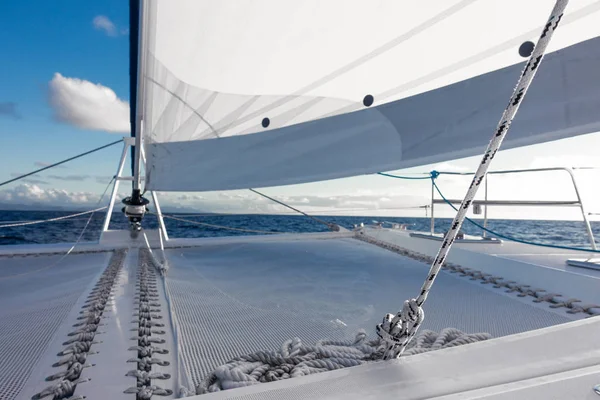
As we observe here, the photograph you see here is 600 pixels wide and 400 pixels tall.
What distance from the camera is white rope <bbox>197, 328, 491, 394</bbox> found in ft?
1.92

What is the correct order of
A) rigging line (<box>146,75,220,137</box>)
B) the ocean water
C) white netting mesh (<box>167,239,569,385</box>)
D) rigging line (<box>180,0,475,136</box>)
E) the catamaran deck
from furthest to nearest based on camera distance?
the ocean water → rigging line (<box>146,75,220,137</box>) → rigging line (<box>180,0,475,136</box>) → white netting mesh (<box>167,239,569,385</box>) → the catamaran deck

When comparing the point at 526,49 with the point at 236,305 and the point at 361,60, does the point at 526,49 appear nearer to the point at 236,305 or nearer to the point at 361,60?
the point at 361,60

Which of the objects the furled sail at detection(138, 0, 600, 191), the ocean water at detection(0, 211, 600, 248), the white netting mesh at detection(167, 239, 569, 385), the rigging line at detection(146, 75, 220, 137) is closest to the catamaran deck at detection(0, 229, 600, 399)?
the white netting mesh at detection(167, 239, 569, 385)

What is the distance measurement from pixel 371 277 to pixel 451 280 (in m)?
0.30

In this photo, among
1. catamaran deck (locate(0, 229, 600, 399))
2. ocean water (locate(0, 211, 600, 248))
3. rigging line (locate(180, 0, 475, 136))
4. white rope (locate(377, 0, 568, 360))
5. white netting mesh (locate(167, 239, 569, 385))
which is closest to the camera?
white rope (locate(377, 0, 568, 360))

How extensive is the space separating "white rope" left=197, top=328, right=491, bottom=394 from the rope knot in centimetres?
4

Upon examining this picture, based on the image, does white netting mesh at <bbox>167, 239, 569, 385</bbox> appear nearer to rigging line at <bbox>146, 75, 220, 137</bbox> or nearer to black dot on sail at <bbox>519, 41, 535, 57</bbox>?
rigging line at <bbox>146, 75, 220, 137</bbox>

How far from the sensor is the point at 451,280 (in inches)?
58.9

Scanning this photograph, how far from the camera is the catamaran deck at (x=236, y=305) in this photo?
2.39 ft

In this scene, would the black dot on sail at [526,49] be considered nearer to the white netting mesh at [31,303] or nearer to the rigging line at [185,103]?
the rigging line at [185,103]

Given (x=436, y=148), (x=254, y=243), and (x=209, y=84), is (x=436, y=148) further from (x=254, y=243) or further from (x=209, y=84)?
(x=254, y=243)

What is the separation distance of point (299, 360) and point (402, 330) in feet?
0.69

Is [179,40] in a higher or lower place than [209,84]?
higher

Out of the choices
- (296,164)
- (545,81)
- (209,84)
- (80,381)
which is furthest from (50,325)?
(545,81)
